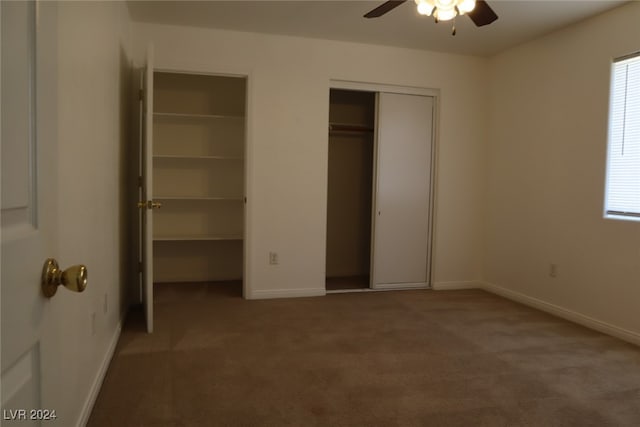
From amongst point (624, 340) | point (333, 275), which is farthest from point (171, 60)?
point (624, 340)

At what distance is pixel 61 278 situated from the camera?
762mm

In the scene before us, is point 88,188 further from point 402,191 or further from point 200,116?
point 402,191

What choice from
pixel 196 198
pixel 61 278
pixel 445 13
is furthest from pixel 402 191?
pixel 61 278

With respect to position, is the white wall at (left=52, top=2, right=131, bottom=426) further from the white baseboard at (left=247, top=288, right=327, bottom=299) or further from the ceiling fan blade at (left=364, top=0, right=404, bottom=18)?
the ceiling fan blade at (left=364, top=0, right=404, bottom=18)

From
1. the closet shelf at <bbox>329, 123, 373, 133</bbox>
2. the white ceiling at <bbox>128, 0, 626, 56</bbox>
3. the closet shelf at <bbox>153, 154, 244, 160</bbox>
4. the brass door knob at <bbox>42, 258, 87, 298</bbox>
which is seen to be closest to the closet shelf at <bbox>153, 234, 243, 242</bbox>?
the closet shelf at <bbox>153, 154, 244, 160</bbox>

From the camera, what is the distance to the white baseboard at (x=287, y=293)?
4.15 m

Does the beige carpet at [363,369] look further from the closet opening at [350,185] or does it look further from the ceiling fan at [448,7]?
the ceiling fan at [448,7]

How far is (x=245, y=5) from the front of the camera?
3.45 meters

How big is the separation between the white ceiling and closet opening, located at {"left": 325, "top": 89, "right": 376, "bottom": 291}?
107 cm

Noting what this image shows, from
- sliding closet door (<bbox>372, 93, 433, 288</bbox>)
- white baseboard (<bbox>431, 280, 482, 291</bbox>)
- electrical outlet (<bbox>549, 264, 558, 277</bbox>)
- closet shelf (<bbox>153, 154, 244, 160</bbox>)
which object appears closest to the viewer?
electrical outlet (<bbox>549, 264, 558, 277</bbox>)

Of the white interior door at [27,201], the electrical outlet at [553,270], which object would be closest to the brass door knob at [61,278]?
the white interior door at [27,201]

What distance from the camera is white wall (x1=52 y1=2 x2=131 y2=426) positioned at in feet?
5.27

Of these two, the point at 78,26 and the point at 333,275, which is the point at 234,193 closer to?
the point at 333,275

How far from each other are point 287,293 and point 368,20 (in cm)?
266
